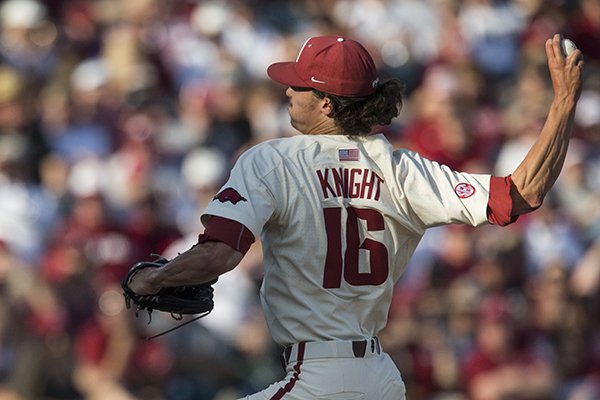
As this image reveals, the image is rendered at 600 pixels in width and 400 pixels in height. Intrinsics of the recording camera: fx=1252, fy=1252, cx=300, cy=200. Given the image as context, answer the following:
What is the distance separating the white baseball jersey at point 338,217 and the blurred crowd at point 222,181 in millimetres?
3925

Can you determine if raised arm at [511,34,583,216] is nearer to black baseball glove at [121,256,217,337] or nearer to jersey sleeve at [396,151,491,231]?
jersey sleeve at [396,151,491,231]

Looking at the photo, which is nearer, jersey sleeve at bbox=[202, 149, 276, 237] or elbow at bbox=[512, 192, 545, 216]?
jersey sleeve at bbox=[202, 149, 276, 237]

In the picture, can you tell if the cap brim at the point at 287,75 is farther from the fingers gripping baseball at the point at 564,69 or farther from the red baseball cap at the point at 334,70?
the fingers gripping baseball at the point at 564,69

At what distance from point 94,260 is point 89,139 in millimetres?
1655

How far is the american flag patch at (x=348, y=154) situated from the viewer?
15.6 ft

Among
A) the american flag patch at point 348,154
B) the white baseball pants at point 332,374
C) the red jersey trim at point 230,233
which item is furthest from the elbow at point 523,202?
the red jersey trim at point 230,233

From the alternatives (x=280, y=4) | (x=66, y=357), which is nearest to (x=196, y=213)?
(x=66, y=357)

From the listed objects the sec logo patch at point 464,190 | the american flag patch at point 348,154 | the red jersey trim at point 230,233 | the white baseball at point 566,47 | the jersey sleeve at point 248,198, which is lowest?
the red jersey trim at point 230,233

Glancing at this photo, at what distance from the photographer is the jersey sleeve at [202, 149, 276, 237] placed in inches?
176

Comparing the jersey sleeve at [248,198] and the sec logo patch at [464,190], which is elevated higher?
the jersey sleeve at [248,198]

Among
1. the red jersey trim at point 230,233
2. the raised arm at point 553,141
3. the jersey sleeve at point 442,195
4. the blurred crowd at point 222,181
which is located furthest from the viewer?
the blurred crowd at point 222,181

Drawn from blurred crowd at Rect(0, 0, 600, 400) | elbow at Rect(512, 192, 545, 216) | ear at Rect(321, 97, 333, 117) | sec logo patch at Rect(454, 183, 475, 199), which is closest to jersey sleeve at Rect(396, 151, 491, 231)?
sec logo patch at Rect(454, 183, 475, 199)

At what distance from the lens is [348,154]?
476 cm

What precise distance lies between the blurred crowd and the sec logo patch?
13.6ft
